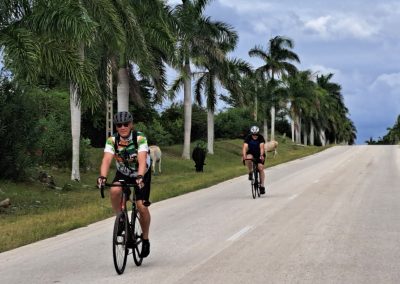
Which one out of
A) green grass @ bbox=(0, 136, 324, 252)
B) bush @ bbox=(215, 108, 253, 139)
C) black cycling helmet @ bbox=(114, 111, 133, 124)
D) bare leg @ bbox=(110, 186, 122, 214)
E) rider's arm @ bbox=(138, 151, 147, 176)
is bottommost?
green grass @ bbox=(0, 136, 324, 252)

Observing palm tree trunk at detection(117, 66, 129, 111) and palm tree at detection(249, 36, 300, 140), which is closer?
palm tree trunk at detection(117, 66, 129, 111)

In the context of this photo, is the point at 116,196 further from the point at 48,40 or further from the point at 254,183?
the point at 254,183

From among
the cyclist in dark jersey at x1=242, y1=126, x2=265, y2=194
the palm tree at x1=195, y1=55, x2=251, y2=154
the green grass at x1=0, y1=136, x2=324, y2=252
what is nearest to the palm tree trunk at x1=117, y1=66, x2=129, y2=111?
the green grass at x1=0, y1=136, x2=324, y2=252

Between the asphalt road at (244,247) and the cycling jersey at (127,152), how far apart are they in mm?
1311

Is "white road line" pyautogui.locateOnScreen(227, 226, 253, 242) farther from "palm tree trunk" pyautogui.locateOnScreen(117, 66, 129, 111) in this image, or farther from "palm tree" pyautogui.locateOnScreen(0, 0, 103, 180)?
"palm tree trunk" pyautogui.locateOnScreen(117, 66, 129, 111)

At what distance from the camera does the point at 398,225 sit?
1113 cm

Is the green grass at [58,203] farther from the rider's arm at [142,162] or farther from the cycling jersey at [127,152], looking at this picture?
the rider's arm at [142,162]

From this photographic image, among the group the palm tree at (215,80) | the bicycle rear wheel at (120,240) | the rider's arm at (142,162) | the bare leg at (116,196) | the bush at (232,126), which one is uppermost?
the palm tree at (215,80)

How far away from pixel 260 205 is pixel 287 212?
65.7 inches

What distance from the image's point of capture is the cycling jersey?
7465 mm

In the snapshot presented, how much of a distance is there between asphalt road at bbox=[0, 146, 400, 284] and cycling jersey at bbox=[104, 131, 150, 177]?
131 cm

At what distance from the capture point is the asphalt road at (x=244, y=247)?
7.21m

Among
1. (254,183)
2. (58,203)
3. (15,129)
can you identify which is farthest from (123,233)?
(15,129)

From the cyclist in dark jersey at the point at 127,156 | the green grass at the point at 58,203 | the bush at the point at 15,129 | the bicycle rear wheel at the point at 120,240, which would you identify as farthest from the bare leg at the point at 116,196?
the bush at the point at 15,129
